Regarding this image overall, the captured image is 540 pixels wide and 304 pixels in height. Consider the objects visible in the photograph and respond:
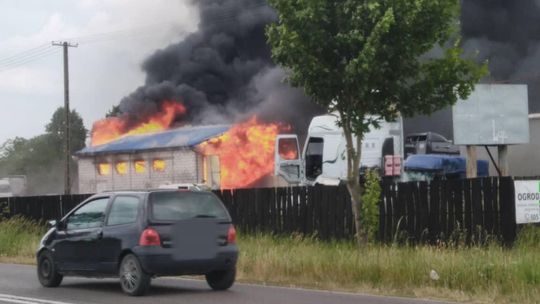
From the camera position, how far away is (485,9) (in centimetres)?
4928

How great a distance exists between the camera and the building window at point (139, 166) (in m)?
41.3

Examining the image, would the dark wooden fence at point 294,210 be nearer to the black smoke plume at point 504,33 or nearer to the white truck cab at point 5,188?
the black smoke plume at point 504,33

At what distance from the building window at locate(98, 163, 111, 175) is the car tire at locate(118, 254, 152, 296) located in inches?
1270

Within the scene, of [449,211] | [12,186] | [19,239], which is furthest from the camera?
[12,186]

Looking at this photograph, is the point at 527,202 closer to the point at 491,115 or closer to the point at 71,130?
the point at 491,115

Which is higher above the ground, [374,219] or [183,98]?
[183,98]

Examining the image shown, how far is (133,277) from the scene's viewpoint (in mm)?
12266

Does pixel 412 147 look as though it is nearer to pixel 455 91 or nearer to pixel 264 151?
pixel 264 151

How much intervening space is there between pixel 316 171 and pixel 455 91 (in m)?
12.8

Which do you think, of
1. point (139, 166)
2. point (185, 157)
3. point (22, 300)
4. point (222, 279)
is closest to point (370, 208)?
point (222, 279)

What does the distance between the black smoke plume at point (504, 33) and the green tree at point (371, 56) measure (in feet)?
107

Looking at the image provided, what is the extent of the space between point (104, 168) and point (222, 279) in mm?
32597

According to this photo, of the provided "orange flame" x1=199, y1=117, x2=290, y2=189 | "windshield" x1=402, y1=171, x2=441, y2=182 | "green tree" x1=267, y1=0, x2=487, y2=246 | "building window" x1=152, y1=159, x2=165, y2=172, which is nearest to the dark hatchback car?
"green tree" x1=267, y1=0, x2=487, y2=246

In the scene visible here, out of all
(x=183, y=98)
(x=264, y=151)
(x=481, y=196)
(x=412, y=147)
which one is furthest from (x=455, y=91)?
(x=183, y=98)
